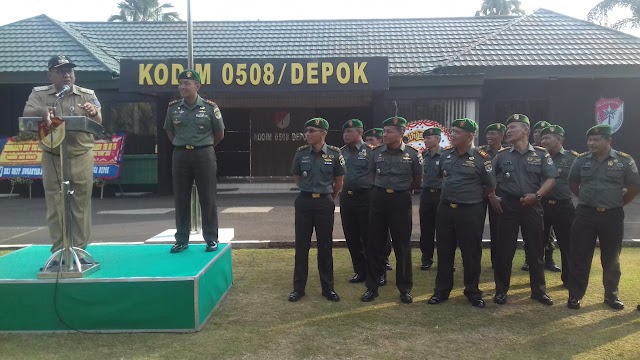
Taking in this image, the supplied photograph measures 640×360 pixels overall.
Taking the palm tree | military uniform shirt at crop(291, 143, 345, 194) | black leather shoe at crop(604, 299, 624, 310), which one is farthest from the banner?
the palm tree

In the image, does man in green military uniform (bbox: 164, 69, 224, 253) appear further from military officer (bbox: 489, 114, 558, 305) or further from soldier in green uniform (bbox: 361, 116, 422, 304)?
military officer (bbox: 489, 114, 558, 305)

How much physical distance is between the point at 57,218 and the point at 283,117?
10656 mm

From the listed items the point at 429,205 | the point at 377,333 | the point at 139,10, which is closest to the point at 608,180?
the point at 429,205

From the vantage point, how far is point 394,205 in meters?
4.70

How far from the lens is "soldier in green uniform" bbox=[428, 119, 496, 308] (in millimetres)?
4492

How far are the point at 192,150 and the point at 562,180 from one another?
4.03 metres

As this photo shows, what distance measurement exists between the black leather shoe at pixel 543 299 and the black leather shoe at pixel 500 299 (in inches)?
13.0

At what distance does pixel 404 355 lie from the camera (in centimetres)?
348

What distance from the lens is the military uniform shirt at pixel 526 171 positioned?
465 cm

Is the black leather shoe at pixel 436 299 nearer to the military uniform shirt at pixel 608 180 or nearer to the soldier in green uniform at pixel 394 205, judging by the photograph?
the soldier in green uniform at pixel 394 205

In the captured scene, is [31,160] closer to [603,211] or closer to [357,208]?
[357,208]

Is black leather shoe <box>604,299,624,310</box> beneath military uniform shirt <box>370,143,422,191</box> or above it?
beneath

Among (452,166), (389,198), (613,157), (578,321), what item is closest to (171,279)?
(389,198)

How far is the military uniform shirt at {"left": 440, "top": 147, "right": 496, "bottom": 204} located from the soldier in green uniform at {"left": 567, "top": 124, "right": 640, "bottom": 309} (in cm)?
93
